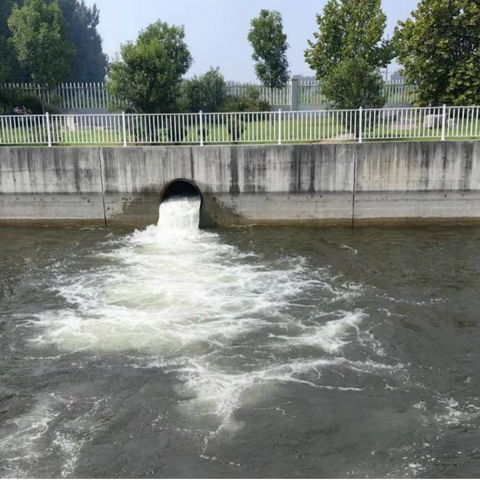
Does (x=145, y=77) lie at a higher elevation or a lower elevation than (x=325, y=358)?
higher

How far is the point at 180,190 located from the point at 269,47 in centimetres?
1133

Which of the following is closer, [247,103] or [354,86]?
[354,86]

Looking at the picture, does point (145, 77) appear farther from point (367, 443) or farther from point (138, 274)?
point (367, 443)

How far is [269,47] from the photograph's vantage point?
918 inches

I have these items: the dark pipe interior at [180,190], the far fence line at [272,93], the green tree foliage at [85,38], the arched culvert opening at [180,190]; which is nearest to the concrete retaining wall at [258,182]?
the arched culvert opening at [180,190]

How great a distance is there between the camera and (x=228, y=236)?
43.4 feet

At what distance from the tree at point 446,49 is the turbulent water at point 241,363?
7.18 metres

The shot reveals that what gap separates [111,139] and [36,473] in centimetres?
1092

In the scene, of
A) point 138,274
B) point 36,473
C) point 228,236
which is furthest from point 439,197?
point 36,473

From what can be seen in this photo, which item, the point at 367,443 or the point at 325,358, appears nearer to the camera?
the point at 367,443

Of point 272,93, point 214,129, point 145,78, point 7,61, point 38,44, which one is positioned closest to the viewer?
point 214,129

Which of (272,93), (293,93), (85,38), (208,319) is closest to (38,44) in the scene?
(272,93)

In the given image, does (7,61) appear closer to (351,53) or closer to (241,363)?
(351,53)

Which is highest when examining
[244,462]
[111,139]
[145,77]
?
[145,77]
